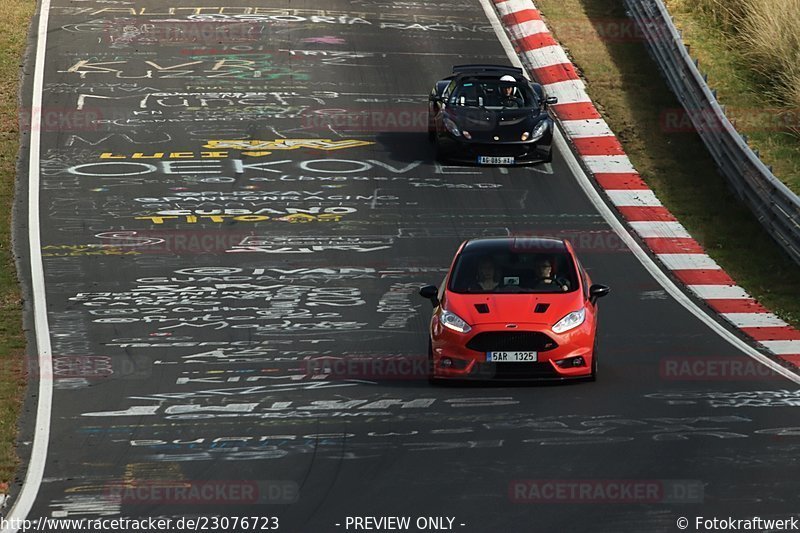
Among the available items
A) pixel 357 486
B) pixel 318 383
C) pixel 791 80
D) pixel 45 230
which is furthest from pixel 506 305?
pixel 791 80

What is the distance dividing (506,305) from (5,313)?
21.9 ft

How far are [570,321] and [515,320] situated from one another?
548 mm

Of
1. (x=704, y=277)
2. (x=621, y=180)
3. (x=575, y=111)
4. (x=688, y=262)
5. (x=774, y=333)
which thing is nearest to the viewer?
(x=774, y=333)

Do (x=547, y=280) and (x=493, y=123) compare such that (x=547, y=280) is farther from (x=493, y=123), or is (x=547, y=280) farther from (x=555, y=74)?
(x=555, y=74)

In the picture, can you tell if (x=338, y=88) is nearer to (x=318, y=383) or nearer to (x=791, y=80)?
(x=791, y=80)

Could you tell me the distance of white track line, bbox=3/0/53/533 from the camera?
11.1m

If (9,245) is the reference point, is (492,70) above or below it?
above

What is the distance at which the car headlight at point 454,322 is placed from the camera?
14.1 m

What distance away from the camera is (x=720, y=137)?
2361cm

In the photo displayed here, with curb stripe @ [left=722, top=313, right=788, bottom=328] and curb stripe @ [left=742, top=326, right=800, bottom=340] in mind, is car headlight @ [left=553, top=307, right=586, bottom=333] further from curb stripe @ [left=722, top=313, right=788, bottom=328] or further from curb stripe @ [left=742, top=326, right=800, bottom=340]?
curb stripe @ [left=722, top=313, right=788, bottom=328]

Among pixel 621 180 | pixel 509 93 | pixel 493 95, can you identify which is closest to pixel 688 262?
pixel 621 180

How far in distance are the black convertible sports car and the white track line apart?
671 centimetres

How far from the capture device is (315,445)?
1202 centimetres

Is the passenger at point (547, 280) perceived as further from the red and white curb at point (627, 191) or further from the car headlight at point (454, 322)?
the red and white curb at point (627, 191)
